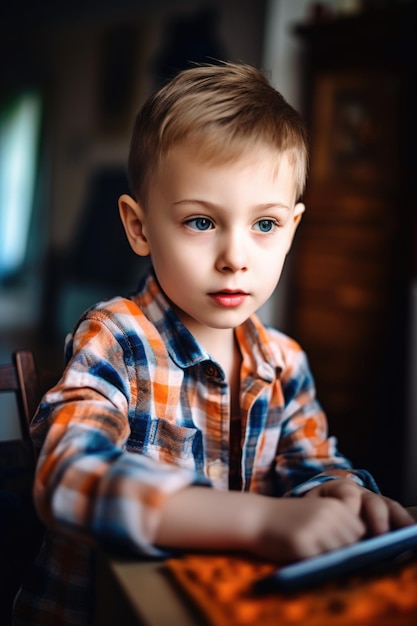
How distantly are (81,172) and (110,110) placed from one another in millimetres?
543

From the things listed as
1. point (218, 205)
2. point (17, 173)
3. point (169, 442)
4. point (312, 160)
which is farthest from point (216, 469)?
point (17, 173)

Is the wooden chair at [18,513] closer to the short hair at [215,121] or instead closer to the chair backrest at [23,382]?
the chair backrest at [23,382]

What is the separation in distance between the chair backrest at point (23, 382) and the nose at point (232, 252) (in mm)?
338

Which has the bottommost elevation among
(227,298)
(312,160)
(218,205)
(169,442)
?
(169,442)

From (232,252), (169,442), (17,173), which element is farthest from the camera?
(17,173)

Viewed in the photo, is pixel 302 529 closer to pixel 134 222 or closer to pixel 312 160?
pixel 134 222

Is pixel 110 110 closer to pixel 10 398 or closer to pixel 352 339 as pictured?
pixel 10 398

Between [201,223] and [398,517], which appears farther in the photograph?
[201,223]

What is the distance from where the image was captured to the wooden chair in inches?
33.0

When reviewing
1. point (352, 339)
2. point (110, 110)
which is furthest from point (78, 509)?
point (110, 110)

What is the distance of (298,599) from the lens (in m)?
0.45

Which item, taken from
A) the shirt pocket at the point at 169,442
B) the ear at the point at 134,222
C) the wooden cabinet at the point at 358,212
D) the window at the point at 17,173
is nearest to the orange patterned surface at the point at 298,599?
the shirt pocket at the point at 169,442

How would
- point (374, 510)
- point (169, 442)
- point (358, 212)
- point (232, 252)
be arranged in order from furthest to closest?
point (358, 212), point (169, 442), point (232, 252), point (374, 510)

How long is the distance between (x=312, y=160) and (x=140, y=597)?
102 inches
